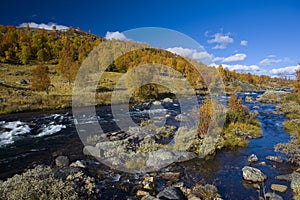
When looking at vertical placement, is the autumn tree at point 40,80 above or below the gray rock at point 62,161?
above

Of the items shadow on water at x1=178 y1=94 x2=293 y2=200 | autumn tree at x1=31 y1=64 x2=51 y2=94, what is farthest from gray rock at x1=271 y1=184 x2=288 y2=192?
autumn tree at x1=31 y1=64 x2=51 y2=94

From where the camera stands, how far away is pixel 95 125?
2419cm

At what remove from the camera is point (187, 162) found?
527 inches

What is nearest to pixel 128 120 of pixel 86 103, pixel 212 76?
pixel 86 103

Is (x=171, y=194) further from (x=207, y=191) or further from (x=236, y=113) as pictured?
(x=236, y=113)

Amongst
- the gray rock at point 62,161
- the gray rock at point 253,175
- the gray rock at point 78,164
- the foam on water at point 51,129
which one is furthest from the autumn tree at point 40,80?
the gray rock at point 253,175

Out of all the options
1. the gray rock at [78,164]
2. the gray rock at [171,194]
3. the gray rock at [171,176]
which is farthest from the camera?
the gray rock at [78,164]

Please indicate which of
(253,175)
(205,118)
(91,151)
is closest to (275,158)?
(253,175)

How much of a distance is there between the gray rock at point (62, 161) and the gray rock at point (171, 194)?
21.2 ft

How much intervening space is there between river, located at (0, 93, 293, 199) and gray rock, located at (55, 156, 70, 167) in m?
0.60

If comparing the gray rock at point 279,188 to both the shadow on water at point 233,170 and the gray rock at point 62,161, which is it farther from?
the gray rock at point 62,161

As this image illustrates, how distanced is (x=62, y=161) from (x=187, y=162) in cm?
761

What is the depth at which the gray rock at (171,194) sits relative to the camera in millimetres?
9170

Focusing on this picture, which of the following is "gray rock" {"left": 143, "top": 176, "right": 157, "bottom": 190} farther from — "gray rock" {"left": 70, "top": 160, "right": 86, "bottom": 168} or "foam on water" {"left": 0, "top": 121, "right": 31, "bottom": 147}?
"foam on water" {"left": 0, "top": 121, "right": 31, "bottom": 147}
